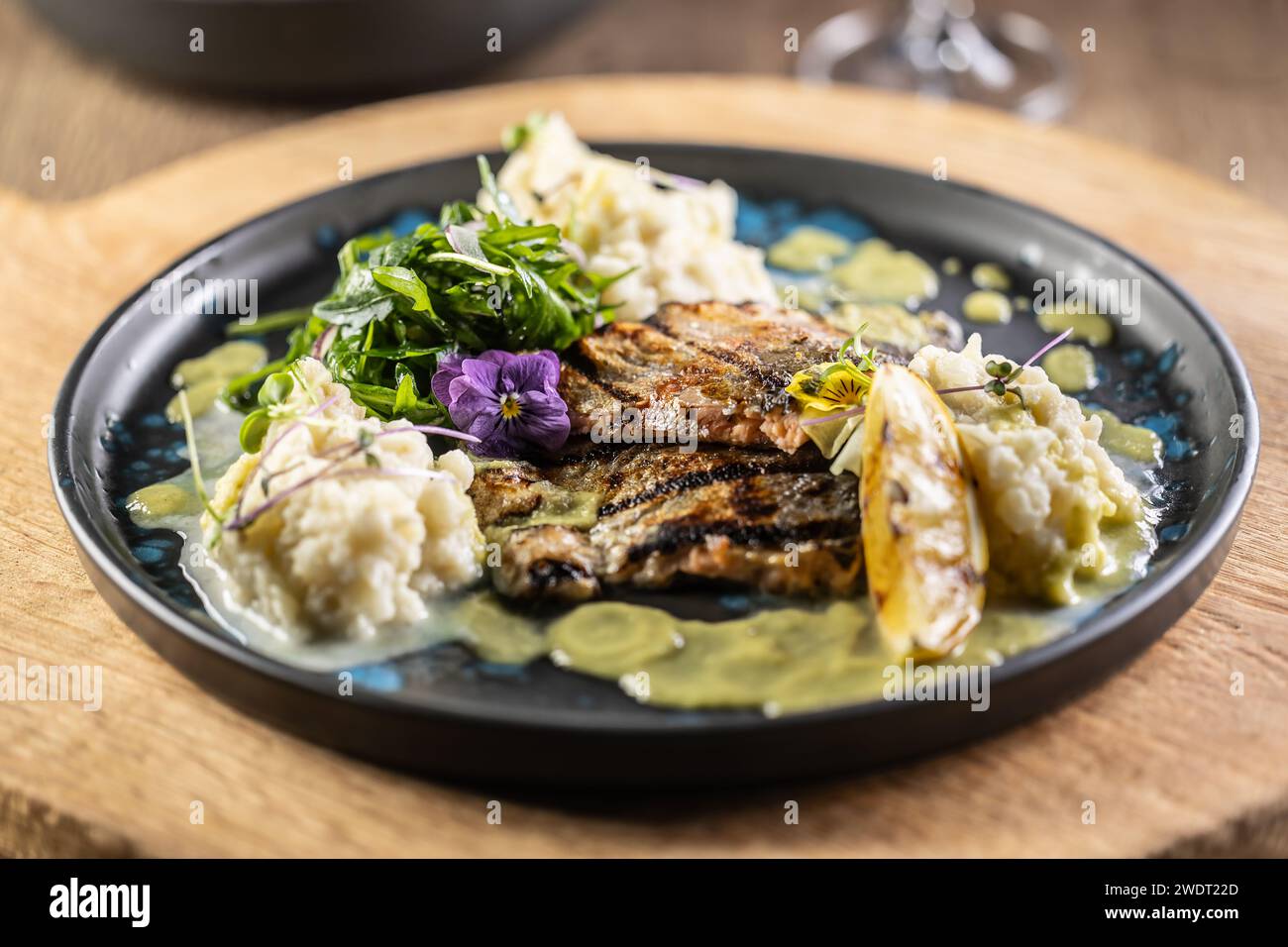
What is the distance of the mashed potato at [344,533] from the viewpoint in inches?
128

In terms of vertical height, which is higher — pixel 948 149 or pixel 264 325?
pixel 948 149

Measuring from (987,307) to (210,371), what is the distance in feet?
9.09

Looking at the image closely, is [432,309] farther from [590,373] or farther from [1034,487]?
[1034,487]

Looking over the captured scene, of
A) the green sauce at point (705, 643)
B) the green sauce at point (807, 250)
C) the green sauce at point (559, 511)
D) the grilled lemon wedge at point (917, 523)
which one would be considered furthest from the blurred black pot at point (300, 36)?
the grilled lemon wedge at point (917, 523)

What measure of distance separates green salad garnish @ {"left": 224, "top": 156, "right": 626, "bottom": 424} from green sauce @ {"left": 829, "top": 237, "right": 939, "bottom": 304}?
1227 mm

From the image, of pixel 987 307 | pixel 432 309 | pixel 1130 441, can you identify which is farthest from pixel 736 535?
pixel 987 307

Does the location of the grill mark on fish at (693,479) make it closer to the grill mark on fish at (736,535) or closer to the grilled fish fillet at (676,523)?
the grilled fish fillet at (676,523)

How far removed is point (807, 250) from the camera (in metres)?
5.28

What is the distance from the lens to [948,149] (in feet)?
19.8

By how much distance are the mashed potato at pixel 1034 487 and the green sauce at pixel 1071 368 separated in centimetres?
89

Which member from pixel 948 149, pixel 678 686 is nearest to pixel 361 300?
pixel 678 686

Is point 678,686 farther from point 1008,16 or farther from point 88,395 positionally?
point 1008,16

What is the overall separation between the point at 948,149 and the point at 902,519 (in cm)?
337

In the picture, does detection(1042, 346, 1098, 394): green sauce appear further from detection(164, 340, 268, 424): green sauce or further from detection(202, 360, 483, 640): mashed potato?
detection(164, 340, 268, 424): green sauce
